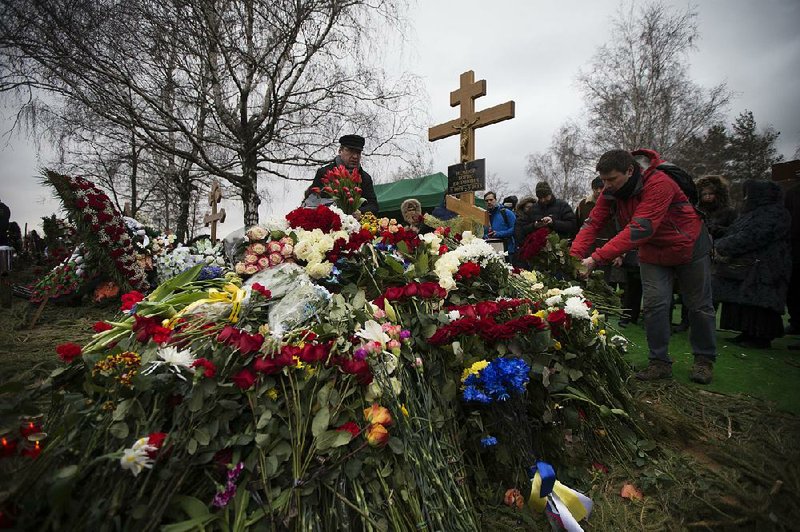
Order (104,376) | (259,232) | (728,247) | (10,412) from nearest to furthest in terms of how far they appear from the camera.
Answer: (10,412)
(104,376)
(259,232)
(728,247)

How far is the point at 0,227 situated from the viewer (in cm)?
621

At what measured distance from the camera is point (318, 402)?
1.28 metres

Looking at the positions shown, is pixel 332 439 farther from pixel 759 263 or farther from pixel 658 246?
pixel 759 263

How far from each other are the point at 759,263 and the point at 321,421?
426 cm

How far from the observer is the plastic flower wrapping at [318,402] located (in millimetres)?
1029

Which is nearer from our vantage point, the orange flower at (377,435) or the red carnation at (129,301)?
the orange flower at (377,435)

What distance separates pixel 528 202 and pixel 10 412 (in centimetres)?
544

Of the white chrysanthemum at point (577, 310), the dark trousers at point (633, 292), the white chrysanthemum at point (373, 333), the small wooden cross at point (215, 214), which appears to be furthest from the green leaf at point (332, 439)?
the small wooden cross at point (215, 214)

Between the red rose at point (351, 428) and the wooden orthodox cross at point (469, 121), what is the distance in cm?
424

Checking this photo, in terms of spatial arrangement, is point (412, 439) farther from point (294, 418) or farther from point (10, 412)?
point (10, 412)

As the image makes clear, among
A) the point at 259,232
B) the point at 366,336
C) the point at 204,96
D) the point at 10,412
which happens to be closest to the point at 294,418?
the point at 366,336

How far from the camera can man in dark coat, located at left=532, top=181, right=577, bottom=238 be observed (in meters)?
5.02

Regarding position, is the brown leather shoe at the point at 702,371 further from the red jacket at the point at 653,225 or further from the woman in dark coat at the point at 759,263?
the woman in dark coat at the point at 759,263

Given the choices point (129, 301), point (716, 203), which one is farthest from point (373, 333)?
point (716, 203)
